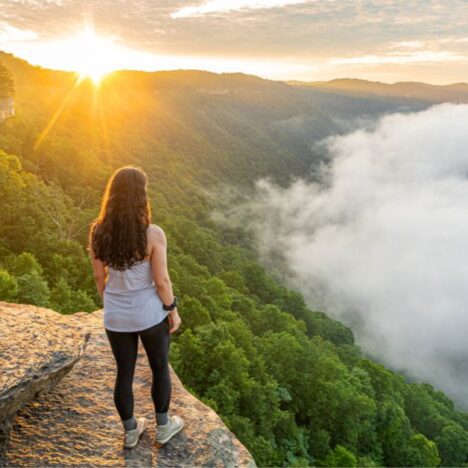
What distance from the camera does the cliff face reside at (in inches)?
220

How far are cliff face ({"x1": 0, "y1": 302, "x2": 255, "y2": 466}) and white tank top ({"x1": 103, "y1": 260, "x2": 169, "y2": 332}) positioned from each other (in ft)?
5.96

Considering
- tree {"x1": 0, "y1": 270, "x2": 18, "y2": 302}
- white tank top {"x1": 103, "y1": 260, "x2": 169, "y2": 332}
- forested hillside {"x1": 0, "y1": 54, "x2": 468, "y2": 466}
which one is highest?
white tank top {"x1": 103, "y1": 260, "x2": 169, "y2": 332}

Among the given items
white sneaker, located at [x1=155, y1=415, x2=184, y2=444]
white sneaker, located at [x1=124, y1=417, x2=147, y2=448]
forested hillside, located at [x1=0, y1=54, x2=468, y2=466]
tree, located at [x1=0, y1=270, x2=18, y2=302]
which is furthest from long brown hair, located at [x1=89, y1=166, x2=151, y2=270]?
forested hillside, located at [x1=0, y1=54, x2=468, y2=466]

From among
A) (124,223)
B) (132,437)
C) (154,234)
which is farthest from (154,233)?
(132,437)

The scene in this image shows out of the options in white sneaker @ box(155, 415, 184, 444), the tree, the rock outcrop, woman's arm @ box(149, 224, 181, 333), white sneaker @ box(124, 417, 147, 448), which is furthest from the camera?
the tree

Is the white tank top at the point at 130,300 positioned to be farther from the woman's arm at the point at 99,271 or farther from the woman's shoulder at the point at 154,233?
the woman's shoulder at the point at 154,233

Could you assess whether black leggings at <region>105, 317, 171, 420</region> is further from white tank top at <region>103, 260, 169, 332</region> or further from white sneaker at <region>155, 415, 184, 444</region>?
white sneaker at <region>155, 415, 184, 444</region>

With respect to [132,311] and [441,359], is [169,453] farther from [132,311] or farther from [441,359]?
[441,359]

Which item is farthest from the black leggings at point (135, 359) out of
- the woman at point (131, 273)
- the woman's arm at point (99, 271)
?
the woman's arm at point (99, 271)

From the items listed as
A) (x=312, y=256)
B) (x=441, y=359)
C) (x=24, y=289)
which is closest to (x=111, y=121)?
(x=312, y=256)

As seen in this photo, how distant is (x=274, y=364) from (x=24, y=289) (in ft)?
81.5

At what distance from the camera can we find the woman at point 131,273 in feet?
15.8

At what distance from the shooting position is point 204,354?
2922 centimetres

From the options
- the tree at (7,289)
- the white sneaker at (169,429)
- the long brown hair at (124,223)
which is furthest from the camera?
the tree at (7,289)
